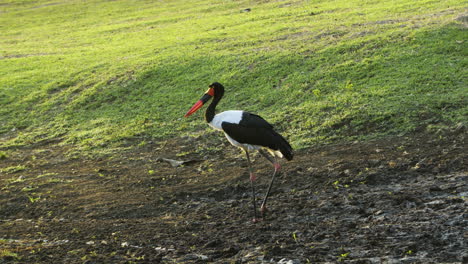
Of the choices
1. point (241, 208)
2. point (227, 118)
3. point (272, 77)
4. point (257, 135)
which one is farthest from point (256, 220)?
point (272, 77)

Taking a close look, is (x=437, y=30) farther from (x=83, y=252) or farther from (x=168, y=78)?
(x=83, y=252)

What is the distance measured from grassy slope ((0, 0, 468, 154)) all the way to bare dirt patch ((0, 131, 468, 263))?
4.83 ft

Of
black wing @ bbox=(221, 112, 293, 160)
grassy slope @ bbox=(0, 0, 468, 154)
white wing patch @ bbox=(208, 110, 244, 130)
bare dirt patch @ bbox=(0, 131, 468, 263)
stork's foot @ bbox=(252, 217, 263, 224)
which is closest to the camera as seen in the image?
bare dirt patch @ bbox=(0, 131, 468, 263)

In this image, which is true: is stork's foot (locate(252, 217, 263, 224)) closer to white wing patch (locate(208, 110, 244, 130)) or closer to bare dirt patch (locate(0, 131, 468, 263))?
bare dirt patch (locate(0, 131, 468, 263))

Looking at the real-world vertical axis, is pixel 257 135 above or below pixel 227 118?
below

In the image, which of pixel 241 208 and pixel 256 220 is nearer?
pixel 256 220

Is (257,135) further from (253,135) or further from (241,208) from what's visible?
(241,208)

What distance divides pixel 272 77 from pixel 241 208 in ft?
23.3

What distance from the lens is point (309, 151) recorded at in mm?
9805

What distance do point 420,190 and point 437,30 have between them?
8601 millimetres

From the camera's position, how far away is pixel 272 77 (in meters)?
14.3

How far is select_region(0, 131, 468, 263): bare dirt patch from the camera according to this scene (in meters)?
5.95

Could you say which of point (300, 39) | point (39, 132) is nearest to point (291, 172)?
point (39, 132)

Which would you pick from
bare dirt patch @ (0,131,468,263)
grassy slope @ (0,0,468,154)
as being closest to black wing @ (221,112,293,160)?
bare dirt patch @ (0,131,468,263)
